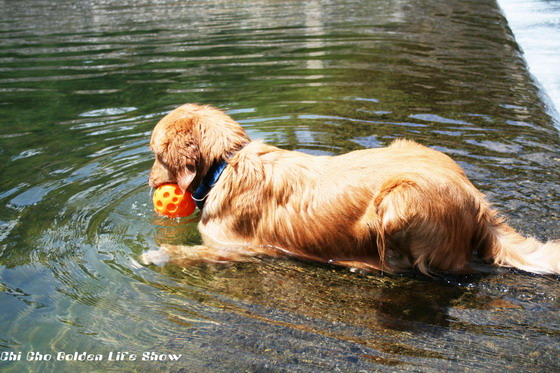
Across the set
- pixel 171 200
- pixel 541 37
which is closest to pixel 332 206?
pixel 171 200

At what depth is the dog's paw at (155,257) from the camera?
5.32 metres

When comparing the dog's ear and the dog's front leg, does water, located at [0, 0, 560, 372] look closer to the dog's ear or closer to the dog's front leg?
the dog's front leg

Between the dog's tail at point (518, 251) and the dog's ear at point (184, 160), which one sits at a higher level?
the dog's ear at point (184, 160)

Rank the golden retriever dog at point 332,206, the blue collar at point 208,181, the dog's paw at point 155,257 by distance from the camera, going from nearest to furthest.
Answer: the golden retriever dog at point 332,206 → the dog's paw at point 155,257 → the blue collar at point 208,181

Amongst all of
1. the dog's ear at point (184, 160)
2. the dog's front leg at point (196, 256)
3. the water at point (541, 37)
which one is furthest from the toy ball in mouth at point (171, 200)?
the water at point (541, 37)

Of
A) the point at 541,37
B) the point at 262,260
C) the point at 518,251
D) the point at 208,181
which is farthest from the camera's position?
the point at 541,37

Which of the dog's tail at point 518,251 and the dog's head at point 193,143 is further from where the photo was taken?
the dog's head at point 193,143

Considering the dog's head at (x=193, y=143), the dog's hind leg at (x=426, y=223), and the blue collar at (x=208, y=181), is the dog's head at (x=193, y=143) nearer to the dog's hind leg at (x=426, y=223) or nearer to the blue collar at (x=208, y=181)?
the blue collar at (x=208, y=181)

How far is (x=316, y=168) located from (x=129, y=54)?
436 inches

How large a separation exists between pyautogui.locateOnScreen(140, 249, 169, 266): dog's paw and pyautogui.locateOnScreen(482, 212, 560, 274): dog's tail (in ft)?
9.68

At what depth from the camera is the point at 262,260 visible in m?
5.36

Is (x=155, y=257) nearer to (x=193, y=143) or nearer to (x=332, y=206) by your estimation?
(x=193, y=143)

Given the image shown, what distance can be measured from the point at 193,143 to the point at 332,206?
4.91 ft

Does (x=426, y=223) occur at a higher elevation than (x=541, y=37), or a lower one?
lower
